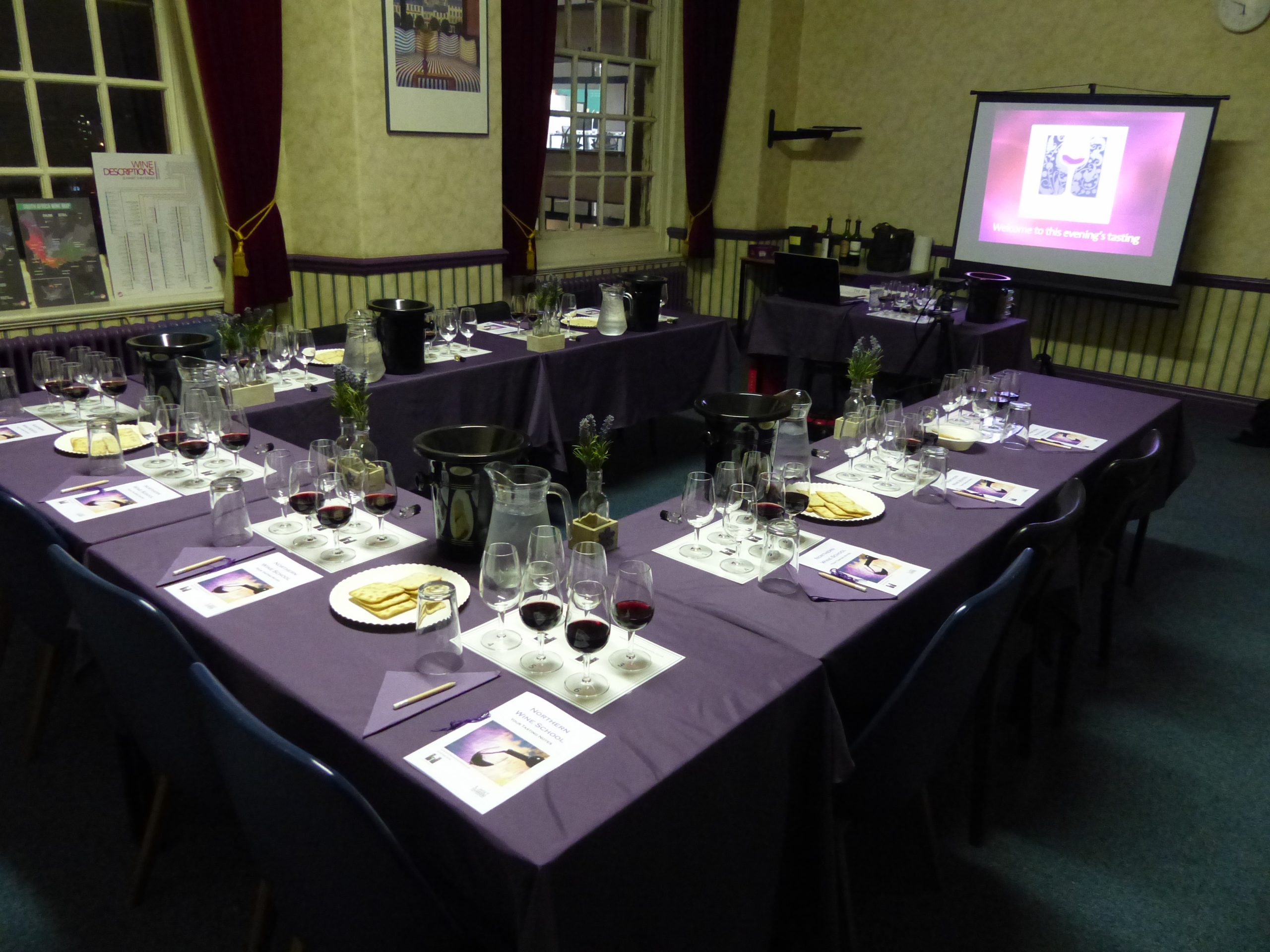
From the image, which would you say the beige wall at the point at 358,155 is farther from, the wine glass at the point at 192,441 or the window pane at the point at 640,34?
the wine glass at the point at 192,441

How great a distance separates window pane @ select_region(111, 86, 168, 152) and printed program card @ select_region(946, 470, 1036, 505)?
12.5 ft

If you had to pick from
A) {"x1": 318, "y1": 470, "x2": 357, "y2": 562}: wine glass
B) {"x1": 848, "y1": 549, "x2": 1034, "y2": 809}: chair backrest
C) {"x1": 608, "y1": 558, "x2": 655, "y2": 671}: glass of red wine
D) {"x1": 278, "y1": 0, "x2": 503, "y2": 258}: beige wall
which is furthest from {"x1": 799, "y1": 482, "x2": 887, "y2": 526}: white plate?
{"x1": 278, "y1": 0, "x2": 503, "y2": 258}: beige wall

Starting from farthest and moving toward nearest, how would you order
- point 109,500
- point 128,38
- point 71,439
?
point 128,38 < point 71,439 < point 109,500

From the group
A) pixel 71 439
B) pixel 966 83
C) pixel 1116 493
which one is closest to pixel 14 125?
pixel 71 439

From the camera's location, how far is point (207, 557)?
1.73 meters

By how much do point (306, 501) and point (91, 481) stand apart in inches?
27.3

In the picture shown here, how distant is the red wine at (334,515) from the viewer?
5.70 feet

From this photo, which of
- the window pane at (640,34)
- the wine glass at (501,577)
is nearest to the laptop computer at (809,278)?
the window pane at (640,34)

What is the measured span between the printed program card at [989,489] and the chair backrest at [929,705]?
617 mm

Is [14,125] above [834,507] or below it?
above

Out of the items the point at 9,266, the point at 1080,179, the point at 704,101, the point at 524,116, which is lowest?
the point at 9,266

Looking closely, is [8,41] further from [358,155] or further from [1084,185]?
[1084,185]

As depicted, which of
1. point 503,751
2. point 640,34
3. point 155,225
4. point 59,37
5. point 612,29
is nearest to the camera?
point 503,751

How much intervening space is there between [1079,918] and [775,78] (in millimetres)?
6005
